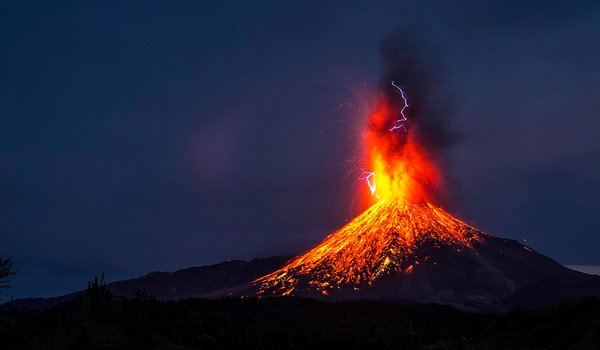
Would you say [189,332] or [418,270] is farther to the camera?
[418,270]

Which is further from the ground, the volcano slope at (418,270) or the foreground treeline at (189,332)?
the volcano slope at (418,270)

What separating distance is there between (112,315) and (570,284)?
14336 cm

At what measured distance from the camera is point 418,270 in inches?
6024

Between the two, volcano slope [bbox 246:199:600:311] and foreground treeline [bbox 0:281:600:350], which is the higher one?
volcano slope [bbox 246:199:600:311]

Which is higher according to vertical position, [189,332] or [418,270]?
[418,270]

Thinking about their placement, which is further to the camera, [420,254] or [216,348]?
[420,254]

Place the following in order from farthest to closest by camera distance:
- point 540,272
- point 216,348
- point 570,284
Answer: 1. point 540,272
2. point 570,284
3. point 216,348

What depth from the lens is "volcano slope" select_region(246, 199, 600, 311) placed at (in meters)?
138

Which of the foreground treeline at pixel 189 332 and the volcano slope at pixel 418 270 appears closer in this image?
the foreground treeline at pixel 189 332

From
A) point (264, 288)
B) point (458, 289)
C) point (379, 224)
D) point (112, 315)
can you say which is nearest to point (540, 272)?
point (458, 289)

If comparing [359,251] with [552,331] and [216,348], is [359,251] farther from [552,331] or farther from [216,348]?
[552,331]

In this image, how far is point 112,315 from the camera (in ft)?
118

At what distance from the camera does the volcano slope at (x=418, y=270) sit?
13788 centimetres

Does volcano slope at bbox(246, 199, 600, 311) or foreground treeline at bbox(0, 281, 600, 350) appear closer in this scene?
foreground treeline at bbox(0, 281, 600, 350)
